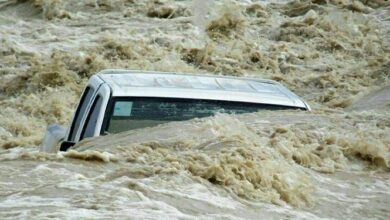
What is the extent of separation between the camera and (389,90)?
1092 cm

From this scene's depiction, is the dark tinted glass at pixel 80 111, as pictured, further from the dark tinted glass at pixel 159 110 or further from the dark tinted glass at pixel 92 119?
the dark tinted glass at pixel 159 110

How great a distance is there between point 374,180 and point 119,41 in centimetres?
1372

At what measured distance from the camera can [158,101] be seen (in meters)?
7.18

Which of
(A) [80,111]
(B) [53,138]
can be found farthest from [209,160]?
(B) [53,138]

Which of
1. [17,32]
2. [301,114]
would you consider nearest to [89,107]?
[301,114]

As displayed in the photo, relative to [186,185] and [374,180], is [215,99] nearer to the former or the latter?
[374,180]

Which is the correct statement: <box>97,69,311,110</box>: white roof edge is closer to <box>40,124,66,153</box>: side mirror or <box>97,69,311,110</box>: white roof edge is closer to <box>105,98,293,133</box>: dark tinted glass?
<box>105,98,293,133</box>: dark tinted glass

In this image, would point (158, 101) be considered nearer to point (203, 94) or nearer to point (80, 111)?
point (203, 94)

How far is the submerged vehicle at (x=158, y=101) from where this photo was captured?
7.19 metres

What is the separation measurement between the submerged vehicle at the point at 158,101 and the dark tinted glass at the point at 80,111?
0.11 feet

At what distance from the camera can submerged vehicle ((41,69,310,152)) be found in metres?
7.19

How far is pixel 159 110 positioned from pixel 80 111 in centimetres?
95

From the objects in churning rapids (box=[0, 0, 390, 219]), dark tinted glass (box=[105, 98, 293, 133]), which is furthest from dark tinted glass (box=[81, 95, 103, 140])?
churning rapids (box=[0, 0, 390, 219])

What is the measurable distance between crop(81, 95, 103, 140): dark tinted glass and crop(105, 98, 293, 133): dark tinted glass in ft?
0.41
